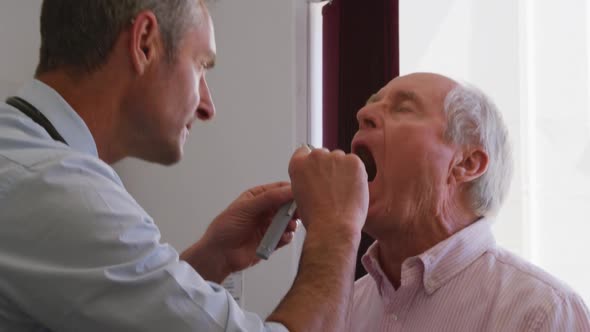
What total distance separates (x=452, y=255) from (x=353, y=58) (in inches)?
42.9

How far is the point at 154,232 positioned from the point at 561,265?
1.19 m

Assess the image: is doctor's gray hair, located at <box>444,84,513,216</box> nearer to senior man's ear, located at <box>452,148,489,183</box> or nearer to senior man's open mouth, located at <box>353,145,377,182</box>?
senior man's ear, located at <box>452,148,489,183</box>

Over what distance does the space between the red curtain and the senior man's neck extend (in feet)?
2.41

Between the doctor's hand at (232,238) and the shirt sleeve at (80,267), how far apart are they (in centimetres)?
54

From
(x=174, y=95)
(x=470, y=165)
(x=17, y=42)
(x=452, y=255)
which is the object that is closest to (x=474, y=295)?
(x=452, y=255)

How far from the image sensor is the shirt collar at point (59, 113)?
A: 0.96 metres

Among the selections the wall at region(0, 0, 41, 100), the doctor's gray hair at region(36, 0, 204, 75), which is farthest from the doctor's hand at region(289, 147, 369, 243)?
the wall at region(0, 0, 41, 100)

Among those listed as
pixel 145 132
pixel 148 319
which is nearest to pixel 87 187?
pixel 148 319

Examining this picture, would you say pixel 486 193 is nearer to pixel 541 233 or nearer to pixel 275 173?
pixel 541 233

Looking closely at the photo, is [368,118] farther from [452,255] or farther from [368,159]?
[452,255]

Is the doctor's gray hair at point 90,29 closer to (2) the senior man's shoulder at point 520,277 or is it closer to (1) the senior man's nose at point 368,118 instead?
(1) the senior man's nose at point 368,118

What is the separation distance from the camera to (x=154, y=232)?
842mm

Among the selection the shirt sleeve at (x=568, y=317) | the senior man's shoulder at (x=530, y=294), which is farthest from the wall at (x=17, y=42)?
the shirt sleeve at (x=568, y=317)

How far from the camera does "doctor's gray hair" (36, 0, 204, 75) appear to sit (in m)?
1.04
